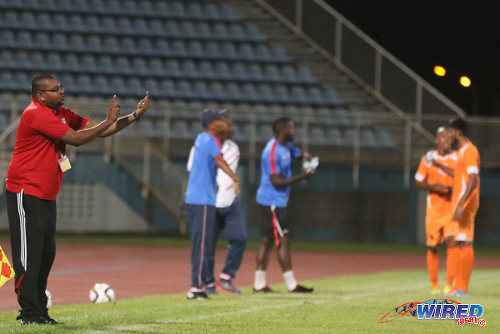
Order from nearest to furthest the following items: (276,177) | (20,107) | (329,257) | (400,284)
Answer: (276,177) → (400,284) → (329,257) → (20,107)

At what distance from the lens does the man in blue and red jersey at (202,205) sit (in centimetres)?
1070

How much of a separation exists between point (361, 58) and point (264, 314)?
19817 mm

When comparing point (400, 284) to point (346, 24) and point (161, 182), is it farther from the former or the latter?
point (346, 24)

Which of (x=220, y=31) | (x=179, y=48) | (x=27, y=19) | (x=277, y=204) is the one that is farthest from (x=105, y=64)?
(x=277, y=204)

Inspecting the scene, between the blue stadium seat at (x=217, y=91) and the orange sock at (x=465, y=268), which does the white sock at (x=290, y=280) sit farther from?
the blue stadium seat at (x=217, y=91)

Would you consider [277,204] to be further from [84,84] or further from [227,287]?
[84,84]

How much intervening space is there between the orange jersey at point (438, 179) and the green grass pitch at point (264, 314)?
104 cm

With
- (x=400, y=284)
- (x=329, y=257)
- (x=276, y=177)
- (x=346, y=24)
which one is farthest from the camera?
(x=346, y=24)

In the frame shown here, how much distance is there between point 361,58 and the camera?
27.9 m

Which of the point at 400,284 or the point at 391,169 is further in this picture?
the point at 391,169

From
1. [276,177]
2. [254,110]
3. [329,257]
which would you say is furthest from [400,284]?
[254,110]

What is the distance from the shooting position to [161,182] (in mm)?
26406

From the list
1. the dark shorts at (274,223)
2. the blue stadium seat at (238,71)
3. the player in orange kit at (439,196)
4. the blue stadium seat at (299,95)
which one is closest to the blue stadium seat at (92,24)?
the blue stadium seat at (238,71)

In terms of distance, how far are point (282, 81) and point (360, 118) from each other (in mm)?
3209
